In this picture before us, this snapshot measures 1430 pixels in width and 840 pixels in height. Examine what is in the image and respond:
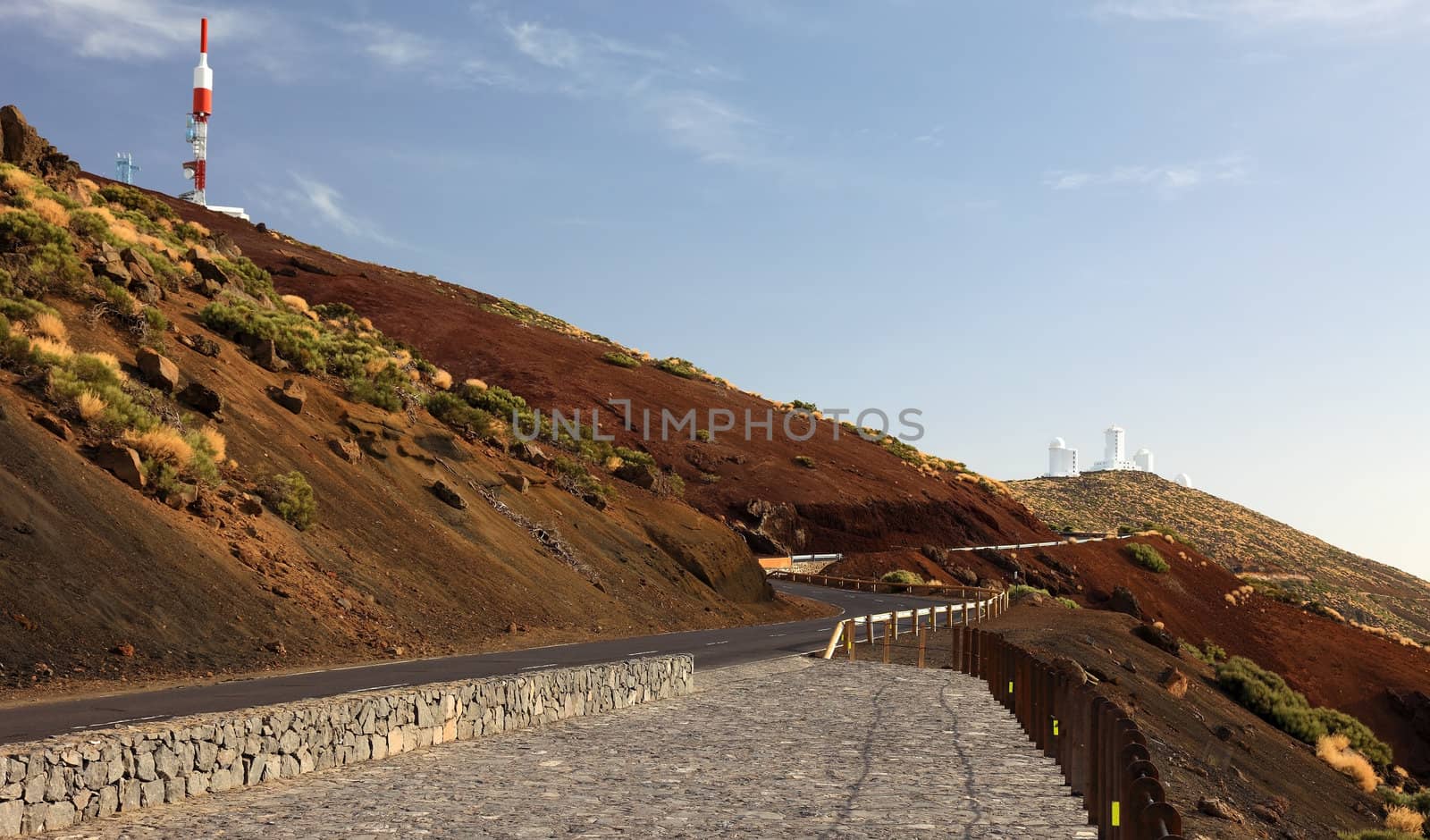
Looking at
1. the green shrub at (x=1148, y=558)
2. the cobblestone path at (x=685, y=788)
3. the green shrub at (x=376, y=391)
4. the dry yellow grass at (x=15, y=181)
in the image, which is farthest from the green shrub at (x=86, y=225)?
the green shrub at (x=1148, y=558)

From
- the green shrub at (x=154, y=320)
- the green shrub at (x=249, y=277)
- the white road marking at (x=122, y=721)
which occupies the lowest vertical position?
the white road marking at (x=122, y=721)

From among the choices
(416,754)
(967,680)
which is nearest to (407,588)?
(967,680)

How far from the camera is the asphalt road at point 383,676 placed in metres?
12.7

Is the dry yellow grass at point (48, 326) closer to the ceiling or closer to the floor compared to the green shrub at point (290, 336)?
closer to the floor

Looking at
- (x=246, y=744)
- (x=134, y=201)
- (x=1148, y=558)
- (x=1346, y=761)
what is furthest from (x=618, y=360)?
(x=246, y=744)

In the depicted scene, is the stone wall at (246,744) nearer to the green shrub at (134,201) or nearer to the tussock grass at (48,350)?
the tussock grass at (48,350)

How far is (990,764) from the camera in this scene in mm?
13219

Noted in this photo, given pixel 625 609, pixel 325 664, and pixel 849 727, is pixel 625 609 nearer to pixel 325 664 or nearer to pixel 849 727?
pixel 325 664

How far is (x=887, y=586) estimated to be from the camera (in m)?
54.9

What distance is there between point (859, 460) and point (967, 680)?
6089 centimetres

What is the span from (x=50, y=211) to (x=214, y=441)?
11120 millimetres

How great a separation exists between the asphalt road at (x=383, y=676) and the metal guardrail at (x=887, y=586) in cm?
1451

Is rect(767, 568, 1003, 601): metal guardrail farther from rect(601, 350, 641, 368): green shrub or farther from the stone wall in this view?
the stone wall

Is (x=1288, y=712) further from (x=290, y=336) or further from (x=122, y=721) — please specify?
(x=290, y=336)
